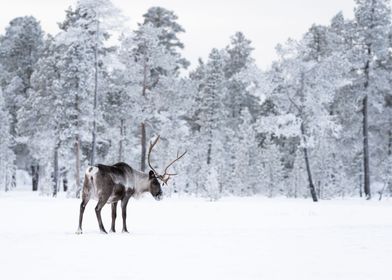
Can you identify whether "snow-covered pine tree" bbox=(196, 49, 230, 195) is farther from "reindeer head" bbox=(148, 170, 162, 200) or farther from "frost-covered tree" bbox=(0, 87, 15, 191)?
"reindeer head" bbox=(148, 170, 162, 200)

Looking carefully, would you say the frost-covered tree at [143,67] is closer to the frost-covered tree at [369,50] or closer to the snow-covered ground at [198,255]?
the frost-covered tree at [369,50]

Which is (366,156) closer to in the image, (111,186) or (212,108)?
(212,108)

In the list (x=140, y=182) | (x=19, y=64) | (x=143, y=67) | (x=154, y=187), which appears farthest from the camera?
(x=19, y=64)

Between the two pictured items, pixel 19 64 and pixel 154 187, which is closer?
pixel 154 187

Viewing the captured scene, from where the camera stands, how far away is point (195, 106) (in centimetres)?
5447

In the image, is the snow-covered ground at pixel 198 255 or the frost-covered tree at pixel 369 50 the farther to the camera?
the frost-covered tree at pixel 369 50

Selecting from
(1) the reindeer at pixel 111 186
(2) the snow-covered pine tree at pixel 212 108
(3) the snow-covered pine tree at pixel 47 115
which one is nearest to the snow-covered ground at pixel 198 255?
(1) the reindeer at pixel 111 186

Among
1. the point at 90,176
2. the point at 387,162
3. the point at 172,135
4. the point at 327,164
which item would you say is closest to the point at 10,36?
the point at 172,135

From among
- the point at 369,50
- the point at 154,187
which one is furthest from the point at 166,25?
the point at 154,187

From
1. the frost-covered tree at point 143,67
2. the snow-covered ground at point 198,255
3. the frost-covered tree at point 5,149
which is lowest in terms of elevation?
the snow-covered ground at point 198,255

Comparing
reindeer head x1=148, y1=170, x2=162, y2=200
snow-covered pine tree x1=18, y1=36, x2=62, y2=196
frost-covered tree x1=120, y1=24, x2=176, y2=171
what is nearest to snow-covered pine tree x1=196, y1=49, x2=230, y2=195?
frost-covered tree x1=120, y1=24, x2=176, y2=171

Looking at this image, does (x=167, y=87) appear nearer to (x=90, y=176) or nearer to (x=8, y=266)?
(x=90, y=176)

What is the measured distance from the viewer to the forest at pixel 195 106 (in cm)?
3597

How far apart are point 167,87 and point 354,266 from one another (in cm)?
3584
